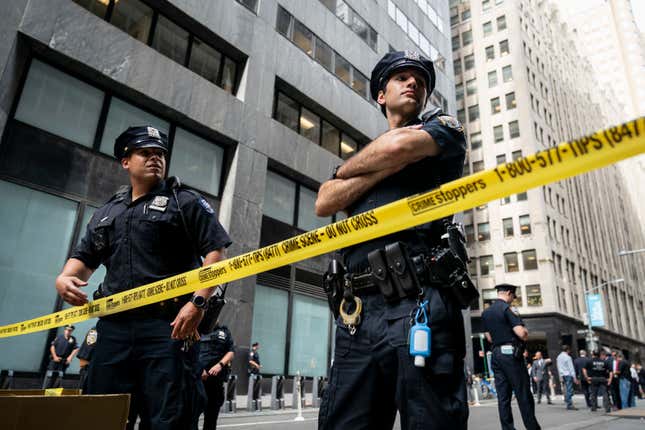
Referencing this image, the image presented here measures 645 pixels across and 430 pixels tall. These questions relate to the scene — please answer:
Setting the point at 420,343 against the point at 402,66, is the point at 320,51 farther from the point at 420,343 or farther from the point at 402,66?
the point at 420,343

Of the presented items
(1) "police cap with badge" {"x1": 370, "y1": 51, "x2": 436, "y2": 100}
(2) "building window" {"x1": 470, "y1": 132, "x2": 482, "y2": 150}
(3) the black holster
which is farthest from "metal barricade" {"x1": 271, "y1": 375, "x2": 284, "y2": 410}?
(2) "building window" {"x1": 470, "y1": 132, "x2": 482, "y2": 150}

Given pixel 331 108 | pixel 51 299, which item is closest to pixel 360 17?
pixel 331 108

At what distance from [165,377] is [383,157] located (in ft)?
5.77

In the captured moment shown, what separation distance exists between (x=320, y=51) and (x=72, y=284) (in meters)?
17.8

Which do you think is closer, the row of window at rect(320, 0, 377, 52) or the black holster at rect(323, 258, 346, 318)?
the black holster at rect(323, 258, 346, 318)

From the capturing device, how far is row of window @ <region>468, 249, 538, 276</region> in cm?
3762

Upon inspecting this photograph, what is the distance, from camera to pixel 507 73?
44.1 meters

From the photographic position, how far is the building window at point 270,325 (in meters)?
14.3

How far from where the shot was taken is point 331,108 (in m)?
18.6

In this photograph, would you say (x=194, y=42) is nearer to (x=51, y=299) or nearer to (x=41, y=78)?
(x=41, y=78)

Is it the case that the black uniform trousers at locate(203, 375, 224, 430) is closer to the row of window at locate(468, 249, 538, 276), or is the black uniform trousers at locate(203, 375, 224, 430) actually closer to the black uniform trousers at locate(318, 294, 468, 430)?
the black uniform trousers at locate(318, 294, 468, 430)

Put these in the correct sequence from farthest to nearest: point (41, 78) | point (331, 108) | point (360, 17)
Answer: point (360, 17) → point (331, 108) → point (41, 78)

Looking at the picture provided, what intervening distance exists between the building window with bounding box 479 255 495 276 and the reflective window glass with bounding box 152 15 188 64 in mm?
34574

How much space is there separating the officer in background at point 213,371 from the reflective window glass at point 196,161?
319 inches
